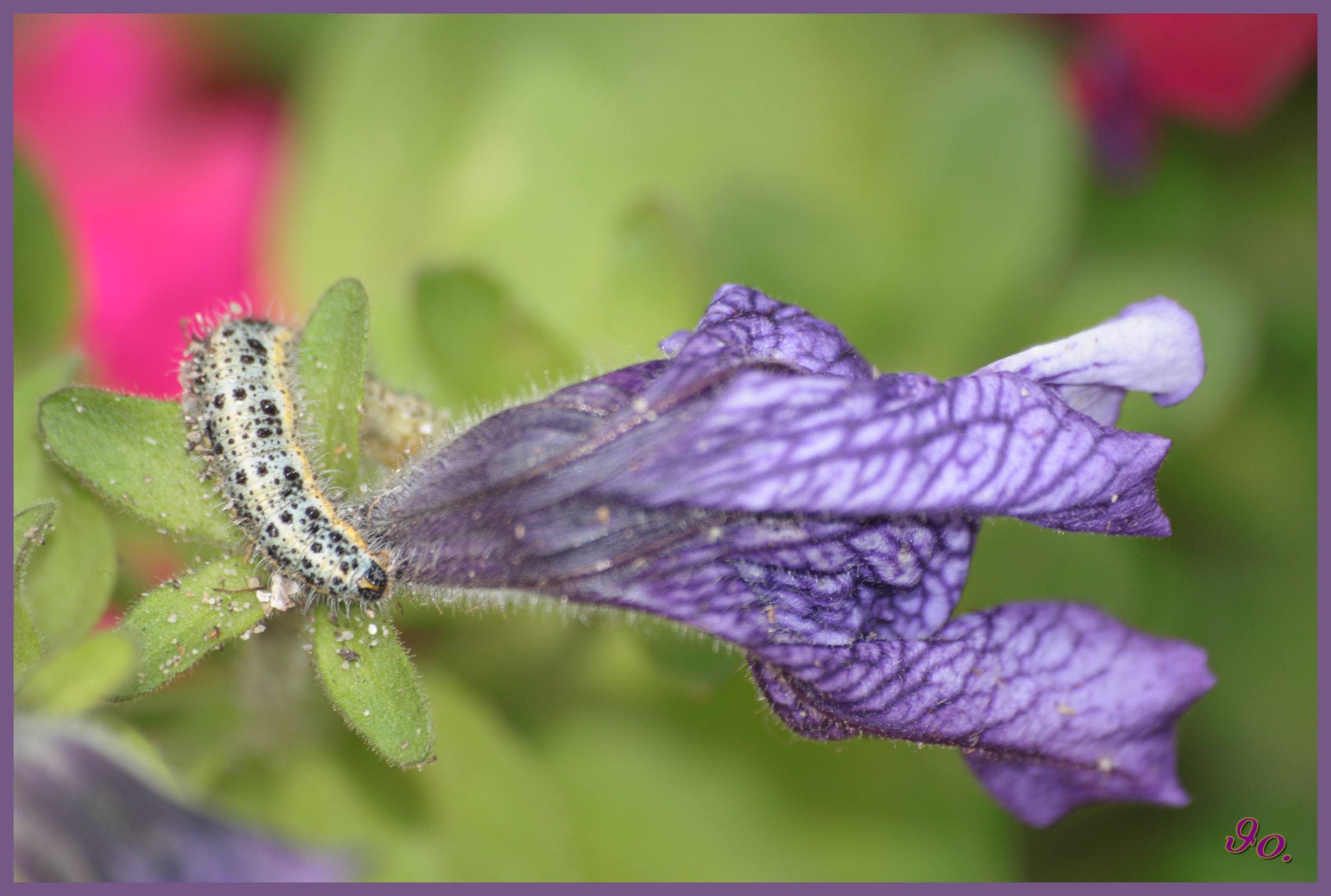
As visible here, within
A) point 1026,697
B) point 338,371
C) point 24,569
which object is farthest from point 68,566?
point 1026,697

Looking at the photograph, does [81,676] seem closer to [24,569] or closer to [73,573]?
[24,569]

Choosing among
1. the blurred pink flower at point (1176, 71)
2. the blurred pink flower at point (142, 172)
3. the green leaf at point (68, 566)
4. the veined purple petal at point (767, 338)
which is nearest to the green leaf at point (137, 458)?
the green leaf at point (68, 566)

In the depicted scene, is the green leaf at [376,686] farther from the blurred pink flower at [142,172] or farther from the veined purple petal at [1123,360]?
the blurred pink flower at [142,172]

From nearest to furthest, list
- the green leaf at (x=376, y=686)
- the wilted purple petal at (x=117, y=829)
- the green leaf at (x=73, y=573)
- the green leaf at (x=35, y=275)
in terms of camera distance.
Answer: the wilted purple petal at (x=117, y=829)
the green leaf at (x=376, y=686)
the green leaf at (x=73, y=573)
the green leaf at (x=35, y=275)

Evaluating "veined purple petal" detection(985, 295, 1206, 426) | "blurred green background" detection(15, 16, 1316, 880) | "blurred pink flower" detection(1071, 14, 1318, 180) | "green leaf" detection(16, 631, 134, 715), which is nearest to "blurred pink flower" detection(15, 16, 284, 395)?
"blurred green background" detection(15, 16, 1316, 880)

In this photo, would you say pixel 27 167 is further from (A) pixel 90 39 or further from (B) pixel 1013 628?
(B) pixel 1013 628

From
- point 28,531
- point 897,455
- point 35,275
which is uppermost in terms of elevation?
point 35,275

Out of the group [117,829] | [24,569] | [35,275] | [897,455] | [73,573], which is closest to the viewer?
[117,829]

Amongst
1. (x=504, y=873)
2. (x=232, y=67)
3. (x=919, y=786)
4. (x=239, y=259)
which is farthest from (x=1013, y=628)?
(x=232, y=67)
